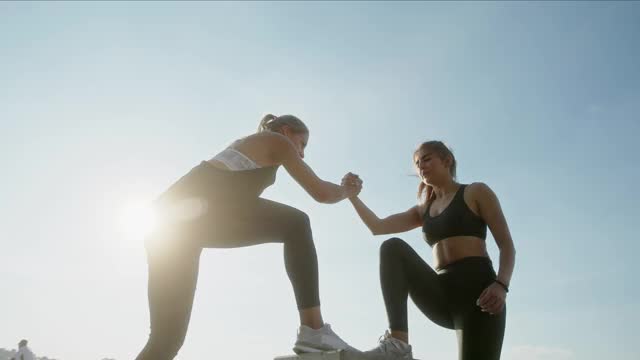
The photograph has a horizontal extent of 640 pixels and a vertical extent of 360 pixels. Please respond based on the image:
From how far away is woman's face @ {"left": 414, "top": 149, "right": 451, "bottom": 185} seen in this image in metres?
4.96

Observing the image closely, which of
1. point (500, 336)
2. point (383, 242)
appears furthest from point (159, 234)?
point (500, 336)

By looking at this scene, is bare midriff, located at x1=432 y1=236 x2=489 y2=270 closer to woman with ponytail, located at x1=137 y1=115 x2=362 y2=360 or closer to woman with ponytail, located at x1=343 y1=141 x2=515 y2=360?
woman with ponytail, located at x1=343 y1=141 x2=515 y2=360

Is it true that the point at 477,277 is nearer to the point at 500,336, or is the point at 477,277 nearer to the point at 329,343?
the point at 500,336

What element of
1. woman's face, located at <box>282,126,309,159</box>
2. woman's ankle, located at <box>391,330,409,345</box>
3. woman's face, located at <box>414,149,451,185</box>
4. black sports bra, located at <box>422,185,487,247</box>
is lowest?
woman's ankle, located at <box>391,330,409,345</box>

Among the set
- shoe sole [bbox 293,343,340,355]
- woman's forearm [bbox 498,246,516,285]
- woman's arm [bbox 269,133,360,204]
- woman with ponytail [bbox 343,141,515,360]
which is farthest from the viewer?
Result: woman's forearm [bbox 498,246,516,285]

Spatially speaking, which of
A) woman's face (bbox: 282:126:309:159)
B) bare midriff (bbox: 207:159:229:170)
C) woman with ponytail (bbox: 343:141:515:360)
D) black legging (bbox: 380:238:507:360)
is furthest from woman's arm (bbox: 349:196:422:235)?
bare midriff (bbox: 207:159:229:170)

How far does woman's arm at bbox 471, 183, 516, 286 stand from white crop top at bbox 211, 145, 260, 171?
6.47 ft

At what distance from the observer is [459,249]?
4352mm

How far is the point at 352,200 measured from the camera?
5.41 m

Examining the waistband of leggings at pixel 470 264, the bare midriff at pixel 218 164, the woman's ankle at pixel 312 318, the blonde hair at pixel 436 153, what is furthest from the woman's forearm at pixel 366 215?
the bare midriff at pixel 218 164

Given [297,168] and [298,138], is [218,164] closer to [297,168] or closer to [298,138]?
[297,168]

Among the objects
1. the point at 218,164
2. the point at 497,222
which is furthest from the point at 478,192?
the point at 218,164

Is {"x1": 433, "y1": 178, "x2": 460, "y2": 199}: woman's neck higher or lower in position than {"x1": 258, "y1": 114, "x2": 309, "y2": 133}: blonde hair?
lower

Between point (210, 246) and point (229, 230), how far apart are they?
0.20m
